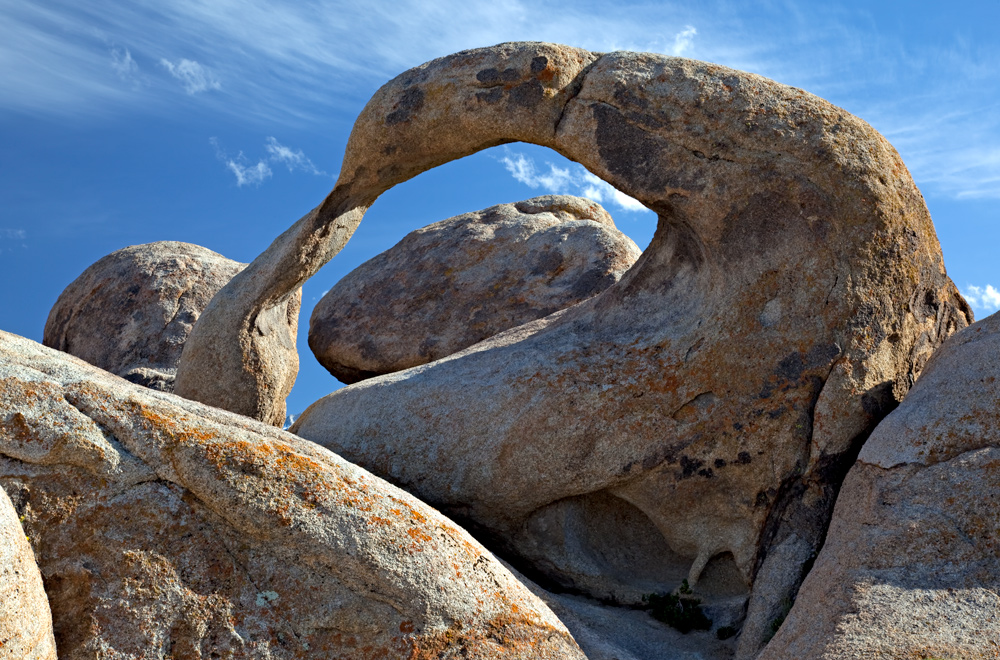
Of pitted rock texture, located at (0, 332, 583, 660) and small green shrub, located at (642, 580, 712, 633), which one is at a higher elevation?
small green shrub, located at (642, 580, 712, 633)

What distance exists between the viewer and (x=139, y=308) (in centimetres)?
1388

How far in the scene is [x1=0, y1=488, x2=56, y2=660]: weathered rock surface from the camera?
149 inches

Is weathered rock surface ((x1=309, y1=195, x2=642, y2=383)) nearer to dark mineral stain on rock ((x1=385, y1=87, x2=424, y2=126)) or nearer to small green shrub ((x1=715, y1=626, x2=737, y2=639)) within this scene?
dark mineral stain on rock ((x1=385, y1=87, x2=424, y2=126))

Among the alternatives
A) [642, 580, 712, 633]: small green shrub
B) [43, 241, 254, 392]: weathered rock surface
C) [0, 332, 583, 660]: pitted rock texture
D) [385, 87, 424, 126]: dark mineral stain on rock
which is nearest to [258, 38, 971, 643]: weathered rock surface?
[642, 580, 712, 633]: small green shrub

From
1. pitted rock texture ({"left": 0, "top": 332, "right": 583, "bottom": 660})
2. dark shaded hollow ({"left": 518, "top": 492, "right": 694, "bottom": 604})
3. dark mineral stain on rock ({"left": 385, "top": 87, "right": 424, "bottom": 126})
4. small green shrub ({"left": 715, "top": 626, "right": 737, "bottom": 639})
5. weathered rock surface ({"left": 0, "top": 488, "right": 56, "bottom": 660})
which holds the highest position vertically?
dark mineral stain on rock ({"left": 385, "top": 87, "right": 424, "bottom": 126})

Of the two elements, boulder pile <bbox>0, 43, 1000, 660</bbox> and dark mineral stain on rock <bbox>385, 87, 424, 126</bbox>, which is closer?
boulder pile <bbox>0, 43, 1000, 660</bbox>

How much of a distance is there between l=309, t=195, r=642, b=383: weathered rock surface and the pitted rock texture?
7887mm

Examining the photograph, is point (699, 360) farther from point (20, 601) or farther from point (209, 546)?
point (20, 601)

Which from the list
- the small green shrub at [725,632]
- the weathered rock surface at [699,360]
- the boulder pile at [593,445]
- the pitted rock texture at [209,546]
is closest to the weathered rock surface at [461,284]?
the boulder pile at [593,445]

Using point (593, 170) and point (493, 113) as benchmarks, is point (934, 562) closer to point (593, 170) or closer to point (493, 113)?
point (593, 170)

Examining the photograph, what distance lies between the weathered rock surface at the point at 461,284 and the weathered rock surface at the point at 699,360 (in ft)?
15.4

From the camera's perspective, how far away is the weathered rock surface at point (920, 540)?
16.2ft

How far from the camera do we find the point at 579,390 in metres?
7.31

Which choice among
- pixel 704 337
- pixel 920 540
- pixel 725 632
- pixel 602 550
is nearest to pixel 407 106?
pixel 704 337
